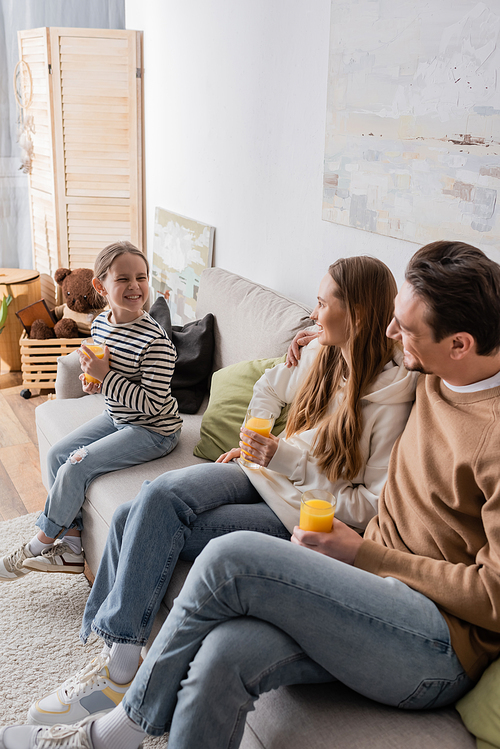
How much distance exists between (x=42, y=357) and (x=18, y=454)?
2.55 feet

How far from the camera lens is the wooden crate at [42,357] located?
11.5 feet

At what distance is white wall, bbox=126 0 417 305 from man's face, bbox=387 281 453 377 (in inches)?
26.8

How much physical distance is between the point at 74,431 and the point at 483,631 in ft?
4.58

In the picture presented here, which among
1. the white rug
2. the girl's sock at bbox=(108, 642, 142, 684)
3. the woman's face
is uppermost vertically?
the woman's face

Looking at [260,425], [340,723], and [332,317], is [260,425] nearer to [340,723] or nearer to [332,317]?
[332,317]

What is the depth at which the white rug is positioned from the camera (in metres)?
1.66

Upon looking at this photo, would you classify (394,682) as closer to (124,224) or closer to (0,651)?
(0,651)

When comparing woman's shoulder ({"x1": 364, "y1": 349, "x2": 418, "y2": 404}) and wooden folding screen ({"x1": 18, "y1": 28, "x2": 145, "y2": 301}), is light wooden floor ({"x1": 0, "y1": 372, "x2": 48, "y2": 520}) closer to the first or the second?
wooden folding screen ({"x1": 18, "y1": 28, "x2": 145, "y2": 301})

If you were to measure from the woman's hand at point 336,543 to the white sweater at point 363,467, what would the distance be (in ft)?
0.73

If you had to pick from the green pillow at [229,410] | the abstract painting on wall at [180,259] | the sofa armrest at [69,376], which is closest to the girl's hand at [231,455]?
the green pillow at [229,410]

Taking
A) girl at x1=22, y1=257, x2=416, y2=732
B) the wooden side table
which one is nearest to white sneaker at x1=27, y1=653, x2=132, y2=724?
girl at x1=22, y1=257, x2=416, y2=732

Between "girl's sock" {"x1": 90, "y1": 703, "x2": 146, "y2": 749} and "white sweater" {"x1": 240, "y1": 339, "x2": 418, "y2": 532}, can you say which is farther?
"white sweater" {"x1": 240, "y1": 339, "x2": 418, "y2": 532}

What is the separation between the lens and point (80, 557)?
2.02 m

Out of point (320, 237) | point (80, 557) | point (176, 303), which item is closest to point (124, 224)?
point (176, 303)
